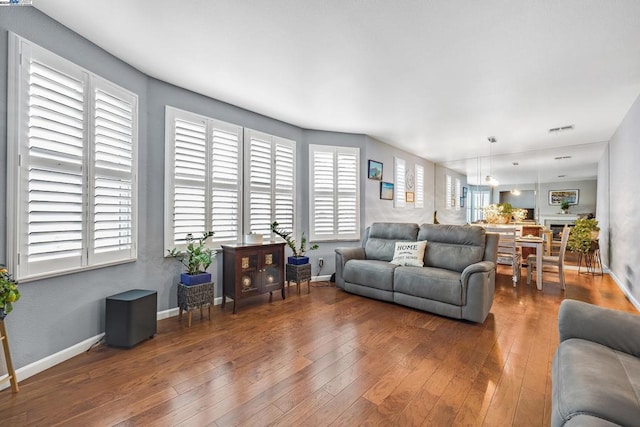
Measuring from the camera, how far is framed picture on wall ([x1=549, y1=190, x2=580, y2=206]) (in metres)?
7.65

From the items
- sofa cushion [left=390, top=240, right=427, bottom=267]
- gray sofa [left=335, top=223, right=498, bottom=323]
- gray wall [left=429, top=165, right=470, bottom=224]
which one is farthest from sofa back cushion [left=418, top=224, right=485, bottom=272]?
gray wall [left=429, top=165, right=470, bottom=224]

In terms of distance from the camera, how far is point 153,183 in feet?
9.98

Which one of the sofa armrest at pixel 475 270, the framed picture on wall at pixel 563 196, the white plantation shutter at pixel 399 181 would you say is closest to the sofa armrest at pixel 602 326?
the sofa armrest at pixel 475 270

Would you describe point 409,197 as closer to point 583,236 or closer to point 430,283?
point 583,236

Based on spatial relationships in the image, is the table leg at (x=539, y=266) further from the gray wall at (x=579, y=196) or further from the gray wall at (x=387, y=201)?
the gray wall at (x=579, y=196)

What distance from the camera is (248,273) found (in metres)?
3.51

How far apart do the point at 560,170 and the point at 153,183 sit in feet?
30.1

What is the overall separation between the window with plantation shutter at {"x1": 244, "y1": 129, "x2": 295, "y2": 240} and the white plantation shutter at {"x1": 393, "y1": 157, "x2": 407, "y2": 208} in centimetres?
255

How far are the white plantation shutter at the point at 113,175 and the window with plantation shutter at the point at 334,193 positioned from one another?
8.53 feet

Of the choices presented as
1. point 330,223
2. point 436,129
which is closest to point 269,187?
point 330,223

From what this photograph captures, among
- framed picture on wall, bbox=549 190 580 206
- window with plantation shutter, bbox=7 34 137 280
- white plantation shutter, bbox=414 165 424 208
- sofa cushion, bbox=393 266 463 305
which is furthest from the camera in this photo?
framed picture on wall, bbox=549 190 580 206

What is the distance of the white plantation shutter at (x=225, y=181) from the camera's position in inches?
140

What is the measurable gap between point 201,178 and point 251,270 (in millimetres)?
1278

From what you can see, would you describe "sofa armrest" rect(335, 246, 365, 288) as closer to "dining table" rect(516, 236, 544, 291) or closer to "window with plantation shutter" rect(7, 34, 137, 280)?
"window with plantation shutter" rect(7, 34, 137, 280)
